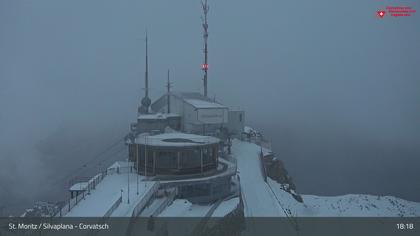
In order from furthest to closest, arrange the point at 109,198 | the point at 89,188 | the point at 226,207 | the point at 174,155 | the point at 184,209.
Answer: the point at 174,155 → the point at 89,188 → the point at 226,207 → the point at 184,209 → the point at 109,198

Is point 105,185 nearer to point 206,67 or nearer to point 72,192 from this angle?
point 72,192

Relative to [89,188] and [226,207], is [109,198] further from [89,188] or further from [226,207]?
[226,207]

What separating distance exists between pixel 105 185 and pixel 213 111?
12697 mm

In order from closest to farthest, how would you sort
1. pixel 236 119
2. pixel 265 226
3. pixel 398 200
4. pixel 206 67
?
pixel 265 226 → pixel 398 200 → pixel 236 119 → pixel 206 67

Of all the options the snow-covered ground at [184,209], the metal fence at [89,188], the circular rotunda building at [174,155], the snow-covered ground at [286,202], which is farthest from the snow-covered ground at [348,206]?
the metal fence at [89,188]

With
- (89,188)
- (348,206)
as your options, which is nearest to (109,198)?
(89,188)

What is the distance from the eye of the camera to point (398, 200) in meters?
33.8

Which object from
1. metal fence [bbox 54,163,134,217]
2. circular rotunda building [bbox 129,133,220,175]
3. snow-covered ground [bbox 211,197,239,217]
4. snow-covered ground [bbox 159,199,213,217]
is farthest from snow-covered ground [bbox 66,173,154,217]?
snow-covered ground [bbox 211,197,239,217]

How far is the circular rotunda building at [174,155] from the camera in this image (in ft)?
65.4

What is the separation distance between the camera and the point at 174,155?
20.0 meters

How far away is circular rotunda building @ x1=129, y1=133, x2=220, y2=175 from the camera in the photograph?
19922mm

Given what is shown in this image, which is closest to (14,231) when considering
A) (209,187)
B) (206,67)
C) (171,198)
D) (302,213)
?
(171,198)

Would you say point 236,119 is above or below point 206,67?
below

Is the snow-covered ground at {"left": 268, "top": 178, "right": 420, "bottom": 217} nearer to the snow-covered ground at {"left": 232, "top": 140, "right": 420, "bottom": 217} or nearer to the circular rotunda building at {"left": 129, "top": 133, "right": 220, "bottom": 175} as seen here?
the snow-covered ground at {"left": 232, "top": 140, "right": 420, "bottom": 217}
